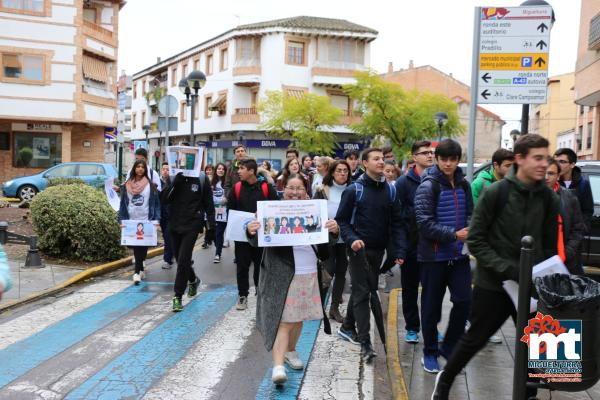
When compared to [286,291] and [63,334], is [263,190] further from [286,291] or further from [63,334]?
[286,291]

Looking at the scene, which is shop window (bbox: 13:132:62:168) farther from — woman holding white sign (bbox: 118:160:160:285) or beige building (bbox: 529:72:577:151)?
beige building (bbox: 529:72:577:151)

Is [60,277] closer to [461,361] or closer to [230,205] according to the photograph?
[230,205]

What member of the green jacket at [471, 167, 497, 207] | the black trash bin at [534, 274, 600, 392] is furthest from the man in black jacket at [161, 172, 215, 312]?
the black trash bin at [534, 274, 600, 392]

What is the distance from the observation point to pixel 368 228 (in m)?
5.86

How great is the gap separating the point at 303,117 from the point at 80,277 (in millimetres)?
32818

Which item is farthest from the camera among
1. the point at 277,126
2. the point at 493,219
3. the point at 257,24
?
the point at 257,24

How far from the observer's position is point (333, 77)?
45219mm

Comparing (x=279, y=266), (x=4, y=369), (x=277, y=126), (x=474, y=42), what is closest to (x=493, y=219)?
(x=279, y=266)

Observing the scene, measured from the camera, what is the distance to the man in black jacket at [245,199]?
7758 millimetres

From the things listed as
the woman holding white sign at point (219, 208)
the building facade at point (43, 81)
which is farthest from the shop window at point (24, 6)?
the woman holding white sign at point (219, 208)

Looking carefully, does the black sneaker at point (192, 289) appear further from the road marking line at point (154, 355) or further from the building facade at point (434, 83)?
the building facade at point (434, 83)

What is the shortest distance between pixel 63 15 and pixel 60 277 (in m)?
26.8

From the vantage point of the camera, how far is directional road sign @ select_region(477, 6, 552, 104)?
810 cm

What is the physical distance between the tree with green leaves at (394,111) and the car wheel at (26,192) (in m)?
21.6
